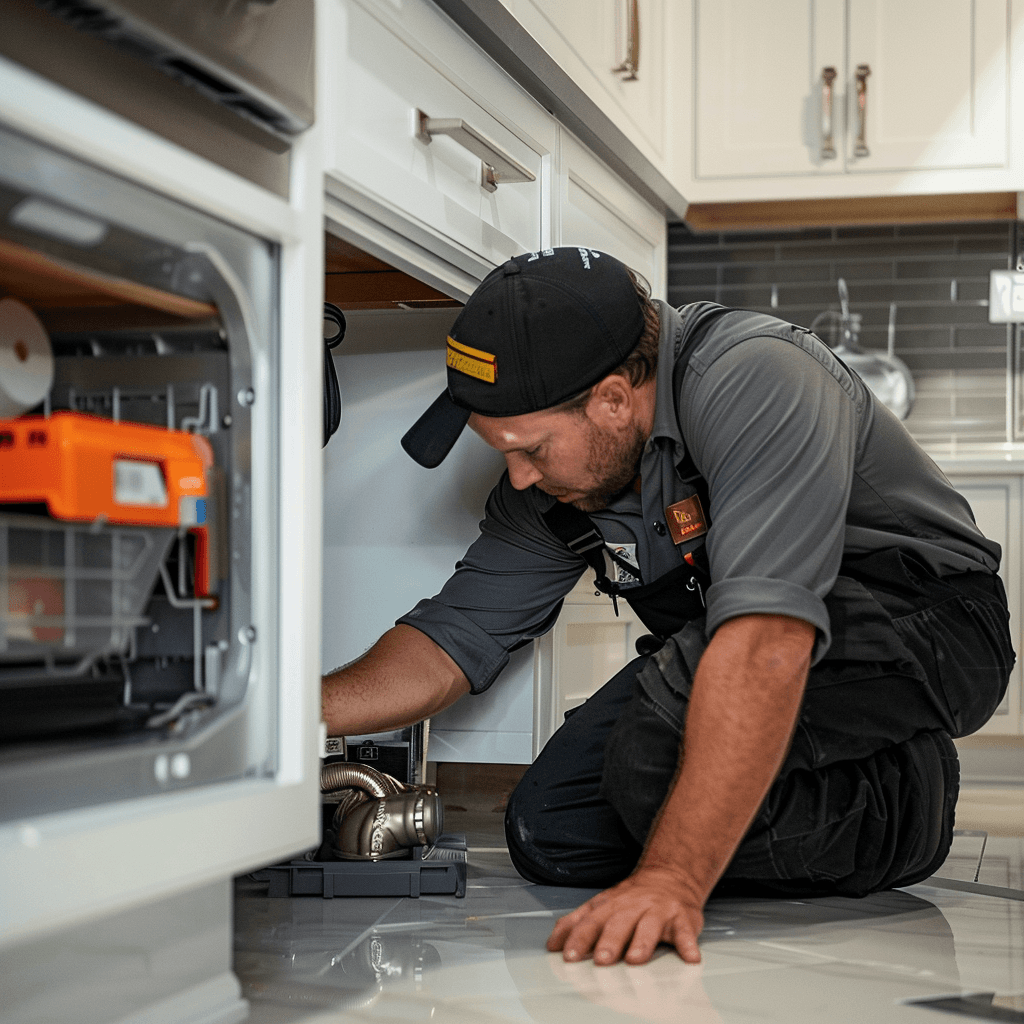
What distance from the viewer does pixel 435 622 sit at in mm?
1646

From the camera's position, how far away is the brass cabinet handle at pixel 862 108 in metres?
2.60

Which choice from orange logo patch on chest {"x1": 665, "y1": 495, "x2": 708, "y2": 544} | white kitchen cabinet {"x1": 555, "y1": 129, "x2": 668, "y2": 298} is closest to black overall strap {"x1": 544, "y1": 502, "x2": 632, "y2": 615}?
orange logo patch on chest {"x1": 665, "y1": 495, "x2": 708, "y2": 544}

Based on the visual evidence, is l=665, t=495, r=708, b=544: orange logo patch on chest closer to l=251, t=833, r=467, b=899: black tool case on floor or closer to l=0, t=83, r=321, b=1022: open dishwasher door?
l=251, t=833, r=467, b=899: black tool case on floor

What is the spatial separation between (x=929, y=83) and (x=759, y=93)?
0.35 m

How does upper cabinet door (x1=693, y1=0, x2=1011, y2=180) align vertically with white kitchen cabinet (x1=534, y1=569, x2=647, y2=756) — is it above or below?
above

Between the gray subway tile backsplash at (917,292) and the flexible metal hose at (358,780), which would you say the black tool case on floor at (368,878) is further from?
the gray subway tile backsplash at (917,292)

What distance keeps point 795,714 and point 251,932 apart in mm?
609

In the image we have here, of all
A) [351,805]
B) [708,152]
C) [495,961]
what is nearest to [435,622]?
[351,805]

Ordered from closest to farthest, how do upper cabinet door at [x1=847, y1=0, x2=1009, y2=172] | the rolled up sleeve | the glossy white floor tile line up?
1. the glossy white floor tile
2. the rolled up sleeve
3. upper cabinet door at [x1=847, y1=0, x2=1009, y2=172]

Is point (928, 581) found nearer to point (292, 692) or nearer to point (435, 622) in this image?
point (435, 622)

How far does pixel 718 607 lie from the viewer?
1.20 meters

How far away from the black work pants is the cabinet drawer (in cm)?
56

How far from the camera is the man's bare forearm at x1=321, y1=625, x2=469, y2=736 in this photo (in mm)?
1536

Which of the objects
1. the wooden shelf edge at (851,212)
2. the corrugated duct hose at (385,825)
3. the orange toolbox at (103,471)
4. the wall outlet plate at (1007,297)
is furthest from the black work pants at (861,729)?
the wall outlet plate at (1007,297)
